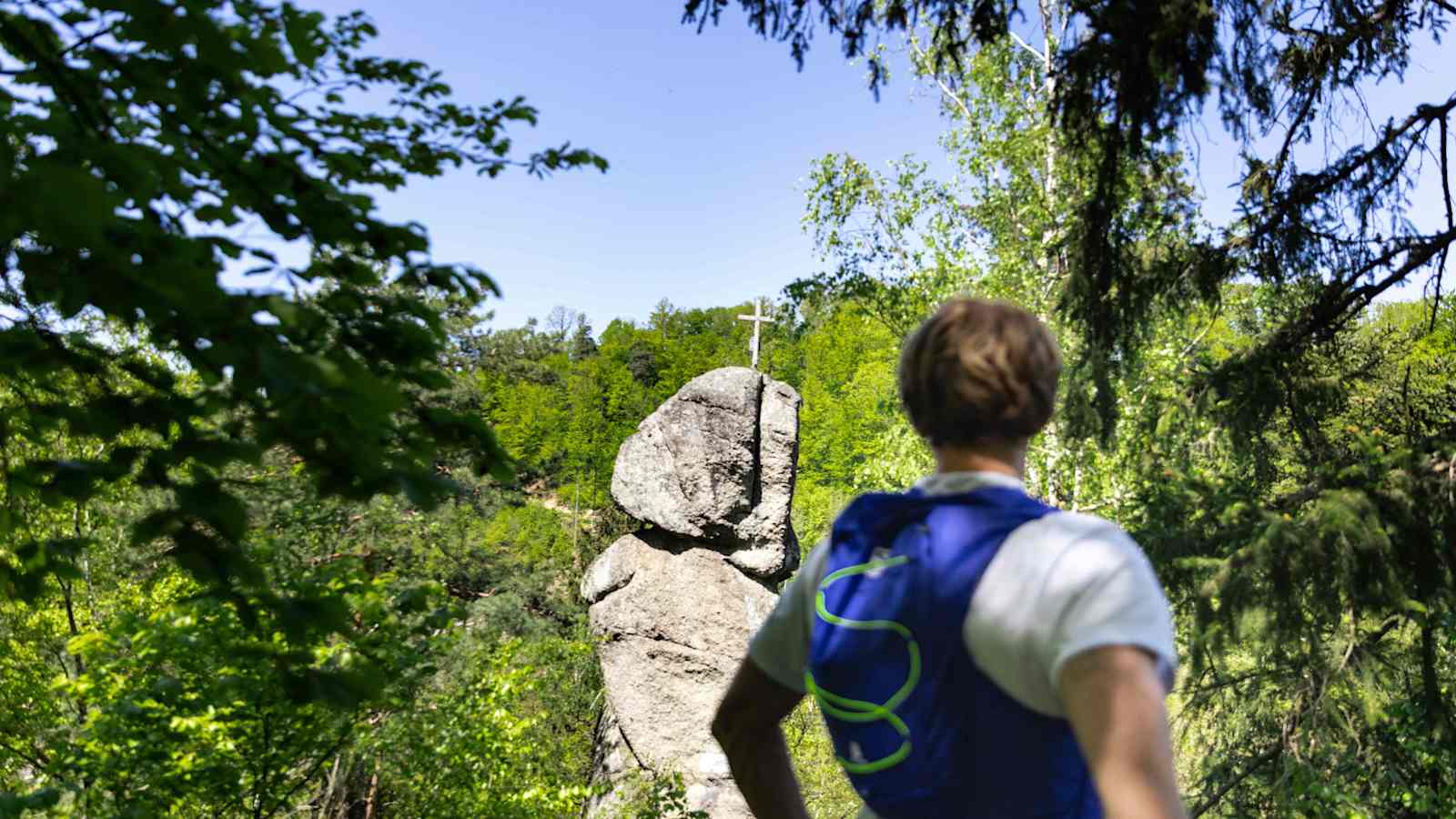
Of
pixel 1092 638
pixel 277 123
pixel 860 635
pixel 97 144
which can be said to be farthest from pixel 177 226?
pixel 1092 638

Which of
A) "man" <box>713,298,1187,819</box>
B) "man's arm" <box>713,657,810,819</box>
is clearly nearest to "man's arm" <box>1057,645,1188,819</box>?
"man" <box>713,298,1187,819</box>

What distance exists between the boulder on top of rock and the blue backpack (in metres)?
13.5

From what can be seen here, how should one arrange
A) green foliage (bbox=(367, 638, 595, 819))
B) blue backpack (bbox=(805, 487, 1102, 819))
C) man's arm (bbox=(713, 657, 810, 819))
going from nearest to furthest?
blue backpack (bbox=(805, 487, 1102, 819)), man's arm (bbox=(713, 657, 810, 819)), green foliage (bbox=(367, 638, 595, 819))

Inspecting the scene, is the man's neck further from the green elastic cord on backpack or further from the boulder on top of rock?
the boulder on top of rock

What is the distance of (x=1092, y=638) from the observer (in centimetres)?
79

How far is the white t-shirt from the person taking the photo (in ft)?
2.60

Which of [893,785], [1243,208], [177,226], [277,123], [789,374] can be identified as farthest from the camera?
[789,374]

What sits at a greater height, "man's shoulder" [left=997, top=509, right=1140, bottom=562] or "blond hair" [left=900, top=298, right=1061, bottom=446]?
"blond hair" [left=900, top=298, right=1061, bottom=446]

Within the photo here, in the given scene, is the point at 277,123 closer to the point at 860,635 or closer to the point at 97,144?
the point at 97,144

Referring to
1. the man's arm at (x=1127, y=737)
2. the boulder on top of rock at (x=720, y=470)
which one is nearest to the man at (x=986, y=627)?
the man's arm at (x=1127, y=737)

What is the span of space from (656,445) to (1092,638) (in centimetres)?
1412

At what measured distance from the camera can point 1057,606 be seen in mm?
817

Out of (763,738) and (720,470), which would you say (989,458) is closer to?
(763,738)

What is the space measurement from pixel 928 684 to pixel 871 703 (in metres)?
0.06
